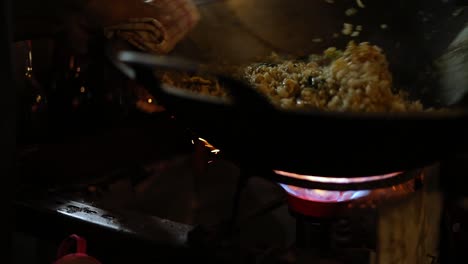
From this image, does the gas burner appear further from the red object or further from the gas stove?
the red object

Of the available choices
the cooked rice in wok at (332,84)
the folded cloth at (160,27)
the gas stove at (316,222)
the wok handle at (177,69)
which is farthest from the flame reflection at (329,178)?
the folded cloth at (160,27)

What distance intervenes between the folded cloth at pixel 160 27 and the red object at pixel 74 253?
44 centimetres

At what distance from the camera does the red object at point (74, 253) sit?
3.55 ft

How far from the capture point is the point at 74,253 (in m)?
1.12

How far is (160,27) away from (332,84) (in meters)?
0.37

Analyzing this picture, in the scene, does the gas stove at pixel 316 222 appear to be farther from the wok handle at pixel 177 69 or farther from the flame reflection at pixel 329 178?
the wok handle at pixel 177 69

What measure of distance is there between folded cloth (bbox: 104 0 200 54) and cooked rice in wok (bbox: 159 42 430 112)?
3.0 inches

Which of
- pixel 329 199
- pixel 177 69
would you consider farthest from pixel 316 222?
pixel 177 69

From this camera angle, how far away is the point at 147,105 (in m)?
1.94

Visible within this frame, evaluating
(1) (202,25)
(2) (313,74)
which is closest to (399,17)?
(2) (313,74)

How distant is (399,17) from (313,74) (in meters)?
0.40

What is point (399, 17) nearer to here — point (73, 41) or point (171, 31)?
point (171, 31)

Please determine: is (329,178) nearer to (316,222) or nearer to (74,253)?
(316,222)

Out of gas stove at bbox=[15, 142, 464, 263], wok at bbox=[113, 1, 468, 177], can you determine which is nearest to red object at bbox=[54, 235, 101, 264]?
gas stove at bbox=[15, 142, 464, 263]
